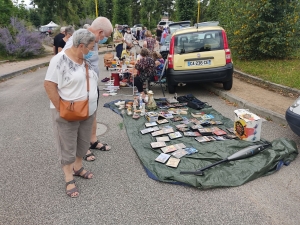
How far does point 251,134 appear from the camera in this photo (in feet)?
13.6

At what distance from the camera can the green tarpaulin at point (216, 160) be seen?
3248 millimetres

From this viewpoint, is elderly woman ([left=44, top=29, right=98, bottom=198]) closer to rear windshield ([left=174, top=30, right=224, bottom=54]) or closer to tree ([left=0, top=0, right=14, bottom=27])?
rear windshield ([left=174, top=30, right=224, bottom=54])

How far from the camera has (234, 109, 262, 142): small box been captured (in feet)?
13.3

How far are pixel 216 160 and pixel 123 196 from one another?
1.46 m

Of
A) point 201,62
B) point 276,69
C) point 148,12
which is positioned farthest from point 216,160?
point 148,12

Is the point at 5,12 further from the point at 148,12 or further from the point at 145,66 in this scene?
the point at 148,12

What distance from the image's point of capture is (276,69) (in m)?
9.34

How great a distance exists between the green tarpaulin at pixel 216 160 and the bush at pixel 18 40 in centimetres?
1492

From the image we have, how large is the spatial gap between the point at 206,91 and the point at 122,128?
11.7 ft

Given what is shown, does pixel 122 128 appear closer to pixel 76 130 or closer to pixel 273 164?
pixel 76 130

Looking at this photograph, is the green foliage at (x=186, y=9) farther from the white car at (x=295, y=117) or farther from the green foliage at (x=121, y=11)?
the white car at (x=295, y=117)

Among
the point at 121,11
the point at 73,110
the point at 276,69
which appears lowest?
the point at 276,69

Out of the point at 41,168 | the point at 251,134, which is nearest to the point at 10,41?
the point at 41,168

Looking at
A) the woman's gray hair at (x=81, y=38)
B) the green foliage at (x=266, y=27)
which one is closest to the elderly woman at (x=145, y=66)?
the woman's gray hair at (x=81, y=38)
